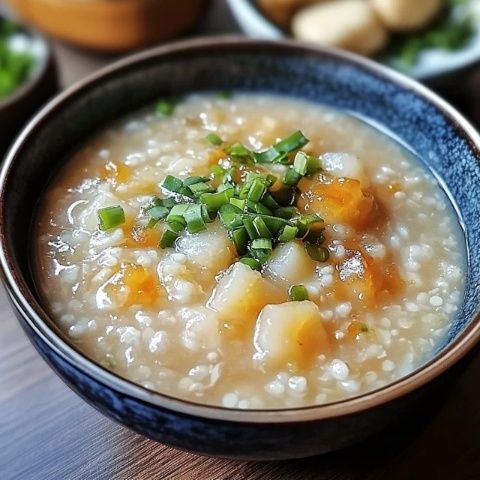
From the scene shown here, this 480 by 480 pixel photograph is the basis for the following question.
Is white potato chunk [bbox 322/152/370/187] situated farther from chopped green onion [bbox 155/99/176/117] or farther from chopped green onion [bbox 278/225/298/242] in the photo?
chopped green onion [bbox 155/99/176/117]

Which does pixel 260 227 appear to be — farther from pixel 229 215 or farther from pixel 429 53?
pixel 429 53

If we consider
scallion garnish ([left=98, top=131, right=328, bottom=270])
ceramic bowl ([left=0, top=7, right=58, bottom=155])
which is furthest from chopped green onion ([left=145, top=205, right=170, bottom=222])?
ceramic bowl ([left=0, top=7, right=58, bottom=155])

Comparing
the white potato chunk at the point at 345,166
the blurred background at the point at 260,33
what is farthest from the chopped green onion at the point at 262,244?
the blurred background at the point at 260,33

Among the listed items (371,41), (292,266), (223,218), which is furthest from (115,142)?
(371,41)

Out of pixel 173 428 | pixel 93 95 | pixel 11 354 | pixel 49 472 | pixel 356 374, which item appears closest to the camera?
pixel 173 428

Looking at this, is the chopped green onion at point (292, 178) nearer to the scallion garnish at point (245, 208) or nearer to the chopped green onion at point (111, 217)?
the scallion garnish at point (245, 208)

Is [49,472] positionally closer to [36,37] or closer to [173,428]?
[173,428]

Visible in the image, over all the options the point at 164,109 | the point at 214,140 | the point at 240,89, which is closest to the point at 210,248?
the point at 214,140
